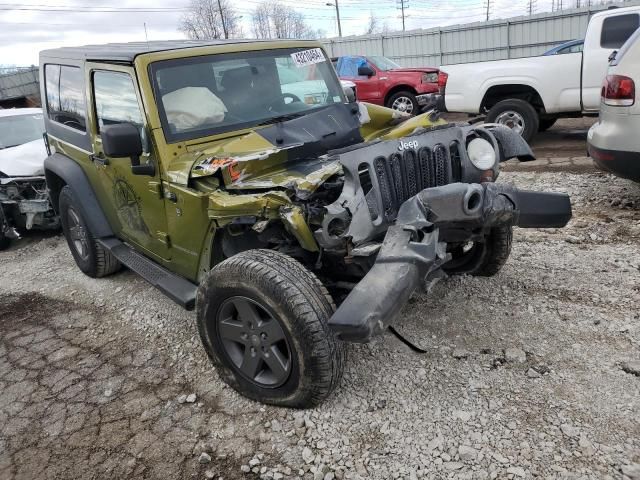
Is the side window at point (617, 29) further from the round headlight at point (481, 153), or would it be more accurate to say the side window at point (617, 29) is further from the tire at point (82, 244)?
the tire at point (82, 244)

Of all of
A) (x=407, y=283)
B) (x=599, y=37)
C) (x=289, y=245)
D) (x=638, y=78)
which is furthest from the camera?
(x=599, y=37)

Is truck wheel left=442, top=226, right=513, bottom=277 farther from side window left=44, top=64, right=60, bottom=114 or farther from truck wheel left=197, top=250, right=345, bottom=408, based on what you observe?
side window left=44, top=64, right=60, bottom=114

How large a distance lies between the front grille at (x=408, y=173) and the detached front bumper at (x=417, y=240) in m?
0.26

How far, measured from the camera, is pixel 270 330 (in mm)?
2842

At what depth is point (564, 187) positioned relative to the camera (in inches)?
259

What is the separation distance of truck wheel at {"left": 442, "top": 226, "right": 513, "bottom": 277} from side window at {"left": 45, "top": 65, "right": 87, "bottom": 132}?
310 cm

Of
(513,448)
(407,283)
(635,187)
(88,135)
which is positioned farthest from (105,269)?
(635,187)

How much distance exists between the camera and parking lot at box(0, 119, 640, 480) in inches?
104

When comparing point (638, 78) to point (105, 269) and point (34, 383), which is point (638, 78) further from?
point (34, 383)

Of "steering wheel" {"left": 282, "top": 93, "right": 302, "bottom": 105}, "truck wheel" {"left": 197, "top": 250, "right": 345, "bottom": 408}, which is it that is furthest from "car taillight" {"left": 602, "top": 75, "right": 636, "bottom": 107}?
"truck wheel" {"left": 197, "top": 250, "right": 345, "bottom": 408}

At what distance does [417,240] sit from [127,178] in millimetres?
2262

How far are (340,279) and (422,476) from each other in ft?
3.97

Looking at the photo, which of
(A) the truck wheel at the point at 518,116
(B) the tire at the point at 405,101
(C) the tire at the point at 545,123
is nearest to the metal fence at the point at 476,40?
(B) the tire at the point at 405,101

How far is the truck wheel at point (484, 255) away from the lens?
4.02m
